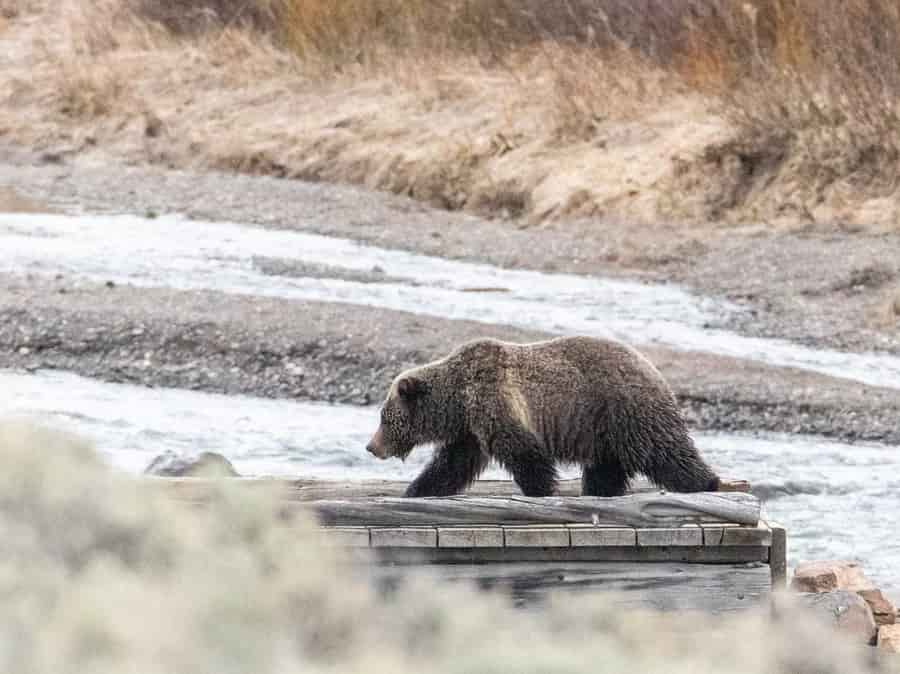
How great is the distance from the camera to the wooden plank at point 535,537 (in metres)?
5.13

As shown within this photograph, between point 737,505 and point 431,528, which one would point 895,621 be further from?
point 431,528

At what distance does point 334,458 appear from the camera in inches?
403

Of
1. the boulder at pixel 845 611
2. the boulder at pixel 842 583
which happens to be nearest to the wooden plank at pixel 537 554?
the boulder at pixel 845 611

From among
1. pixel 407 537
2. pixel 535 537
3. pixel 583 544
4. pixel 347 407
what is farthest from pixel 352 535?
pixel 347 407

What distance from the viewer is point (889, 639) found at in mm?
6348

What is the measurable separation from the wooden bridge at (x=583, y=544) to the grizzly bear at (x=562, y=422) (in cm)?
60

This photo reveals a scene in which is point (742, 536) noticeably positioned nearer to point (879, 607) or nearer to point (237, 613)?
point (879, 607)

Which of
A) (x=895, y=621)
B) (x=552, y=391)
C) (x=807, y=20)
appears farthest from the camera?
(x=807, y=20)

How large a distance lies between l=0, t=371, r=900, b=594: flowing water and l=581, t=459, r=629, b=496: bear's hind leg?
231cm

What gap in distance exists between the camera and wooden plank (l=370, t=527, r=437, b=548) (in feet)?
16.9

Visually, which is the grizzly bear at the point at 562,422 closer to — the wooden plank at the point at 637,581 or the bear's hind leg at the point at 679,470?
the bear's hind leg at the point at 679,470

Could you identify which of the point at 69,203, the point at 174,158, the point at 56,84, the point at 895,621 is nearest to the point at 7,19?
the point at 56,84

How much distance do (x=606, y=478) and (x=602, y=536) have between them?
834 millimetres

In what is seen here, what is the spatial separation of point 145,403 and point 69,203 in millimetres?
9804
